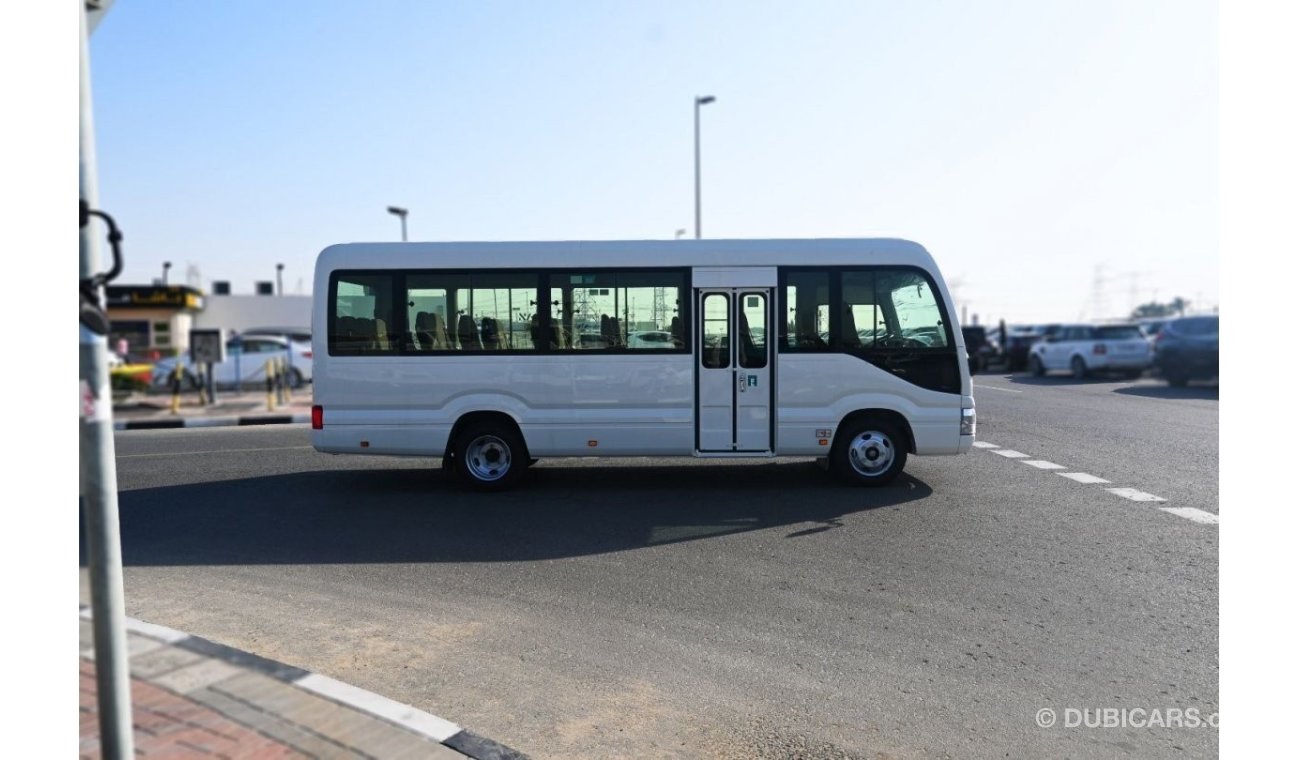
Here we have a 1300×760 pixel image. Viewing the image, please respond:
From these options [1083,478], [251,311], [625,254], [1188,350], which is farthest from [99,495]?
[251,311]

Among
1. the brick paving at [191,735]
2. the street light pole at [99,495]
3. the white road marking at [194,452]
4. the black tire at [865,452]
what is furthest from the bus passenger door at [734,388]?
the street light pole at [99,495]

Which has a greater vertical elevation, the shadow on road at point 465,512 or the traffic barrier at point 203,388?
the traffic barrier at point 203,388

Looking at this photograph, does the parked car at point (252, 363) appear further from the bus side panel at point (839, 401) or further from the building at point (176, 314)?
the bus side panel at point (839, 401)

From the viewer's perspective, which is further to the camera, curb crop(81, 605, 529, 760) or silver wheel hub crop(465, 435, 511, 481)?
silver wheel hub crop(465, 435, 511, 481)

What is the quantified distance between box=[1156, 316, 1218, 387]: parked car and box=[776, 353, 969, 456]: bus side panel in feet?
54.9

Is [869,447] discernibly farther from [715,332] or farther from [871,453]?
[715,332]

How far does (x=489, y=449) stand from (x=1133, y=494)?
6305mm

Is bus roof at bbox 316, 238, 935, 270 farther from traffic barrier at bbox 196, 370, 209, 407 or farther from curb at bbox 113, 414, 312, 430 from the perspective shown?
traffic barrier at bbox 196, 370, 209, 407

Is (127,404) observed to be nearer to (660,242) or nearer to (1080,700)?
(660,242)

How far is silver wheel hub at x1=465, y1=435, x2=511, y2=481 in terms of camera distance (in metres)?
9.40

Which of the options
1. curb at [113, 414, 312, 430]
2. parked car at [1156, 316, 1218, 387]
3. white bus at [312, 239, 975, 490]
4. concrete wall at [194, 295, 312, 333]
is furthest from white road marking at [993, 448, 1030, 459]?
concrete wall at [194, 295, 312, 333]

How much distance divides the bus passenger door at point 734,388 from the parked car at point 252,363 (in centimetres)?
1588

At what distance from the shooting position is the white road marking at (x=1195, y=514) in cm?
788

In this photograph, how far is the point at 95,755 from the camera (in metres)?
2.89
